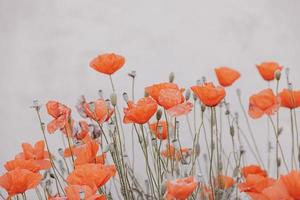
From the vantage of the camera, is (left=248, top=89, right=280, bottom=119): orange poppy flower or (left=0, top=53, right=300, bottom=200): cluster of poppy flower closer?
(left=0, top=53, right=300, bottom=200): cluster of poppy flower

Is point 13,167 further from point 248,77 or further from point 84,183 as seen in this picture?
point 248,77

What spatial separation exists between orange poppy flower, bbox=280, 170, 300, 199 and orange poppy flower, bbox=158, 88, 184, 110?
0.88 ft

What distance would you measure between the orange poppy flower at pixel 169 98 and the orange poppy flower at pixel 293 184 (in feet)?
0.88

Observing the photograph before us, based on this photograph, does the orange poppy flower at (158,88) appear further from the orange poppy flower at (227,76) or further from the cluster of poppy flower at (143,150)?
the orange poppy flower at (227,76)

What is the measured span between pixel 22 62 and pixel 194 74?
539mm

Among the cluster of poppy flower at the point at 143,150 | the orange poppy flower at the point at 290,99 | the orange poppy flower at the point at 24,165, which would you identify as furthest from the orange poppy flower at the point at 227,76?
the orange poppy flower at the point at 24,165

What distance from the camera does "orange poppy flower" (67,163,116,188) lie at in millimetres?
901

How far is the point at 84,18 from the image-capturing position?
6.72 ft

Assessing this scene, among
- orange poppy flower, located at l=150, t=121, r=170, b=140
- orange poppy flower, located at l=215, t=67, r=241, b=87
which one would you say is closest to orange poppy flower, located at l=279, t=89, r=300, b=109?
orange poppy flower, located at l=215, t=67, r=241, b=87

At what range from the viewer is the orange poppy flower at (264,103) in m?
1.29

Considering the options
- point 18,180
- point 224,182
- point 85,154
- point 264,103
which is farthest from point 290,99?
point 18,180

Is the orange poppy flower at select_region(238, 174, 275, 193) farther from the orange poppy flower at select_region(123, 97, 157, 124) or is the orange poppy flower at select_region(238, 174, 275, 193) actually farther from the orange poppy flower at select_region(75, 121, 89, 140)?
the orange poppy flower at select_region(75, 121, 89, 140)

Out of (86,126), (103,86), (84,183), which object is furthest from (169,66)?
(84,183)

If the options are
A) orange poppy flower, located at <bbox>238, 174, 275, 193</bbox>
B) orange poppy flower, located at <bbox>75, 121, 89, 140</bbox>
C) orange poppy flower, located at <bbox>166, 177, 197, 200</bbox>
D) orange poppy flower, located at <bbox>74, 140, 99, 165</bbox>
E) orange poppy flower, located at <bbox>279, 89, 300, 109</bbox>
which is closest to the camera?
orange poppy flower, located at <bbox>166, 177, 197, 200</bbox>
